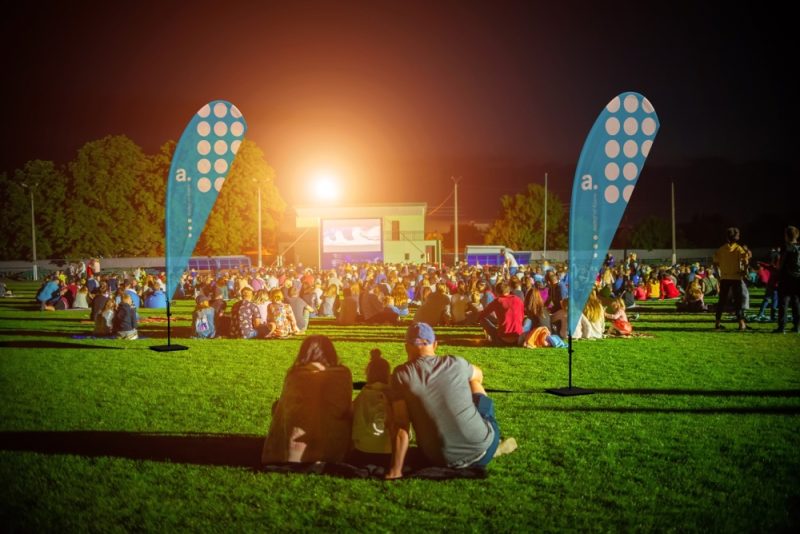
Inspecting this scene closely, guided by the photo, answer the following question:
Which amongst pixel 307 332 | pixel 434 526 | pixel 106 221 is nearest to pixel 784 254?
pixel 307 332

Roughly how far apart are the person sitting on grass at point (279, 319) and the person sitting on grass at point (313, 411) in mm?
8869

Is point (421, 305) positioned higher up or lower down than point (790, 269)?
lower down

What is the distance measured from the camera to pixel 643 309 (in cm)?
1997

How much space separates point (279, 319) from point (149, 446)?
815cm

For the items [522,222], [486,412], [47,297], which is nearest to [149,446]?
[486,412]

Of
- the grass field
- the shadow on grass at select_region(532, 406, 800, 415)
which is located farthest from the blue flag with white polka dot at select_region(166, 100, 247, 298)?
the shadow on grass at select_region(532, 406, 800, 415)

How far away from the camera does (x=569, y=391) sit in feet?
25.5

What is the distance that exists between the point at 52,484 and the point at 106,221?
5169cm

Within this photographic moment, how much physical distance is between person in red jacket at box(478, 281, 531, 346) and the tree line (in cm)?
3931

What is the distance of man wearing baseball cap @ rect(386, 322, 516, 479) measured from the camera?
4.63m

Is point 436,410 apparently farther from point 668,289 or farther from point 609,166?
point 668,289

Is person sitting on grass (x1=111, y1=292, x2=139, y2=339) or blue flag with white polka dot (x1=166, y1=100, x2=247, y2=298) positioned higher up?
blue flag with white polka dot (x1=166, y1=100, x2=247, y2=298)

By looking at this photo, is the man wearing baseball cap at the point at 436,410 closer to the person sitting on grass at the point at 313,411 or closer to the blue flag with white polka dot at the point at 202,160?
the person sitting on grass at the point at 313,411

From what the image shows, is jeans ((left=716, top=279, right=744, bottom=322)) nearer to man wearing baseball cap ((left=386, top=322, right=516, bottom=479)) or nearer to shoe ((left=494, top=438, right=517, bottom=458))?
shoe ((left=494, top=438, right=517, bottom=458))
